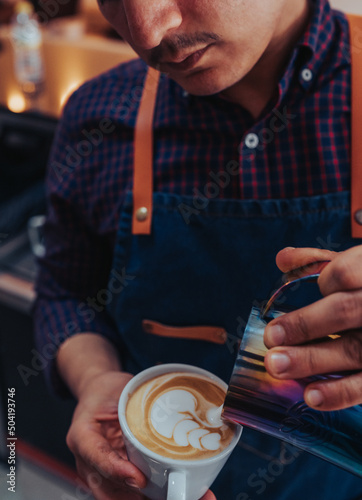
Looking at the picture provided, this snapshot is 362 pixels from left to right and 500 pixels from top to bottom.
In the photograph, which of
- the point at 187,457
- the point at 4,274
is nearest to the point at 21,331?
the point at 4,274

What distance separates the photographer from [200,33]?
734mm

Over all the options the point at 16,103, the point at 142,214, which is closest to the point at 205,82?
the point at 142,214

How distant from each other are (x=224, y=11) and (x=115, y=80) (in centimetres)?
42

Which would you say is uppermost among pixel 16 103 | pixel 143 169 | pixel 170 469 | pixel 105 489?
pixel 16 103

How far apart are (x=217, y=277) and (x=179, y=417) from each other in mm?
283

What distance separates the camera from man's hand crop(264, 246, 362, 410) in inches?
20.4

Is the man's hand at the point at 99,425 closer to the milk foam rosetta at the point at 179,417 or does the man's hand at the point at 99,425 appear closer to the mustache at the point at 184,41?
the milk foam rosetta at the point at 179,417

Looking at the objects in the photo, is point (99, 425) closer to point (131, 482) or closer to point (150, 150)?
point (131, 482)

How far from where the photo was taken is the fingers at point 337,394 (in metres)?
0.53

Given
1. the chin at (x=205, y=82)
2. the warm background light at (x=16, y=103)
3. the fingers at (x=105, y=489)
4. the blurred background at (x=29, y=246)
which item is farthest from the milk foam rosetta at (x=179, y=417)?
the warm background light at (x=16, y=103)

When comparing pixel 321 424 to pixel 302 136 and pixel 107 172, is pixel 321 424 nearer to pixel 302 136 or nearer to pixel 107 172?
pixel 302 136

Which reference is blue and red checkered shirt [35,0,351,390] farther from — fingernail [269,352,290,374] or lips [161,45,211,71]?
fingernail [269,352,290,374]

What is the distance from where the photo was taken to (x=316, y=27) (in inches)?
34.2

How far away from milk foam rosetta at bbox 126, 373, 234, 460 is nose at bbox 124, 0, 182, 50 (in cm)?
52
